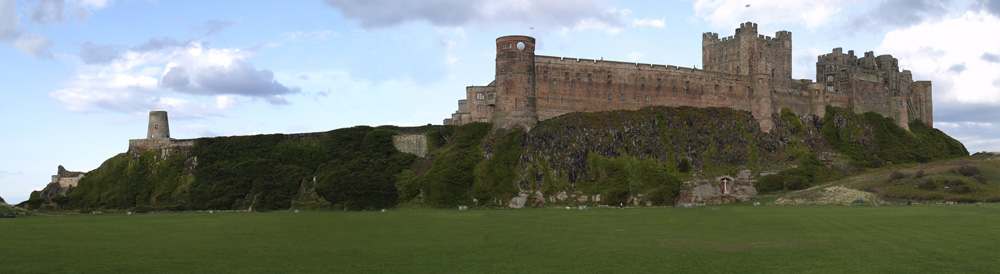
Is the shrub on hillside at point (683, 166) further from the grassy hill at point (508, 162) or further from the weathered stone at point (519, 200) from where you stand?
the weathered stone at point (519, 200)

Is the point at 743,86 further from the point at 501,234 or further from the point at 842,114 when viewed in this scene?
the point at 501,234

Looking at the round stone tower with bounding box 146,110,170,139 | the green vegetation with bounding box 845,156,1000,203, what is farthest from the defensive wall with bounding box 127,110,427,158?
the green vegetation with bounding box 845,156,1000,203

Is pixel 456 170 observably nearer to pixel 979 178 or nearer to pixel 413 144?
pixel 413 144

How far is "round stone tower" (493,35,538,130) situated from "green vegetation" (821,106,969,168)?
115 ft

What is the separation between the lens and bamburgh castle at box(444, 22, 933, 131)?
83.4 m

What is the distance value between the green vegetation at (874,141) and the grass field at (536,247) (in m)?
50.6

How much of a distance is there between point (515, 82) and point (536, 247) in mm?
52771

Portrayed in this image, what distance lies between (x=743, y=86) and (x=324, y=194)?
4663 cm

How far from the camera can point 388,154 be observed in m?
87.7

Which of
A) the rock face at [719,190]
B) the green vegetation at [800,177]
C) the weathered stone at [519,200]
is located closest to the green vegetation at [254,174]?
the weathered stone at [519,200]

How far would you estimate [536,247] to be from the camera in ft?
101

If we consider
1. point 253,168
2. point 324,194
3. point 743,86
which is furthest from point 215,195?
point 743,86

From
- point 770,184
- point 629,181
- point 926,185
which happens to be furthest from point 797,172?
point 629,181

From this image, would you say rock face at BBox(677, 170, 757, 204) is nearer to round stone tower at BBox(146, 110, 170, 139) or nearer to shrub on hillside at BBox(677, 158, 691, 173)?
shrub on hillside at BBox(677, 158, 691, 173)
